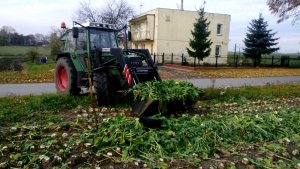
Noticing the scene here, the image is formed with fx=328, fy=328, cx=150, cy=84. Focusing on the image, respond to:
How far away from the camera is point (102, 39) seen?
10859mm

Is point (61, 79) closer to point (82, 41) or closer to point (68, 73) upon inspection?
point (68, 73)

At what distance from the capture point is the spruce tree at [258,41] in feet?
122

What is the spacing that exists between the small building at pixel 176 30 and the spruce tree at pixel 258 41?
11.0ft

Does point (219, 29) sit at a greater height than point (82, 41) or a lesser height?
greater

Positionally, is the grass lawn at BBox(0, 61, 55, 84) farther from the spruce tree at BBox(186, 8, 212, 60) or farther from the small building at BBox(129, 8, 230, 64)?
the small building at BBox(129, 8, 230, 64)

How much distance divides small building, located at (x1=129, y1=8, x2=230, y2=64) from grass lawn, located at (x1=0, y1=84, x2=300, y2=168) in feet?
104

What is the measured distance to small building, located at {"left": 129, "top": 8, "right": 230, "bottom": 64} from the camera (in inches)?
1554

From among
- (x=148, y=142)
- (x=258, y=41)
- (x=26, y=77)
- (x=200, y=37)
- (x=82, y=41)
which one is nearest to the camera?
(x=148, y=142)

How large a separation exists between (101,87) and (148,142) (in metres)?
3.81

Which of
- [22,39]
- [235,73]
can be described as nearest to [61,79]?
[235,73]

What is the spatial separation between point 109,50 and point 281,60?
34.0 metres

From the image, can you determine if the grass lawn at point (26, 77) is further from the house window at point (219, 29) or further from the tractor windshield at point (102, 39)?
the house window at point (219, 29)

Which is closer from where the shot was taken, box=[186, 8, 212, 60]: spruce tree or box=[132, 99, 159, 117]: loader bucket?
box=[132, 99, 159, 117]: loader bucket

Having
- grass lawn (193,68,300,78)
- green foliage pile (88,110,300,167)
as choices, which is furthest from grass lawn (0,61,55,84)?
green foliage pile (88,110,300,167)
